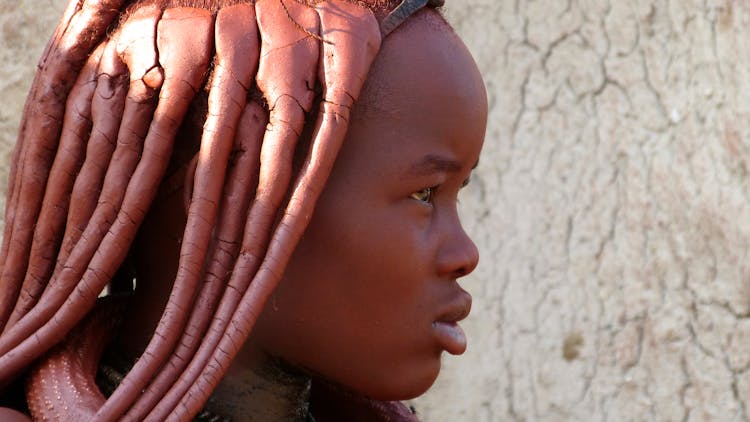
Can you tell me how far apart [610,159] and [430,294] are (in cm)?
174

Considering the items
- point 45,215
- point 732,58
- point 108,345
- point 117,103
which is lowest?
point 108,345

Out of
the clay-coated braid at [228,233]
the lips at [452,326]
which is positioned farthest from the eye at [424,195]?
the clay-coated braid at [228,233]

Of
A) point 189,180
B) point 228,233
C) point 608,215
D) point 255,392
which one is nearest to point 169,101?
point 189,180

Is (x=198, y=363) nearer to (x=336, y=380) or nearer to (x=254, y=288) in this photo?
(x=254, y=288)

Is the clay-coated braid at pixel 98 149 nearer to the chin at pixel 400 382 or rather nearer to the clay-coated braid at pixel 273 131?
the clay-coated braid at pixel 273 131

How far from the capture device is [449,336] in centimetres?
212

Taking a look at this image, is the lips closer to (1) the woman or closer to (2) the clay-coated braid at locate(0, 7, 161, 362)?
(1) the woman

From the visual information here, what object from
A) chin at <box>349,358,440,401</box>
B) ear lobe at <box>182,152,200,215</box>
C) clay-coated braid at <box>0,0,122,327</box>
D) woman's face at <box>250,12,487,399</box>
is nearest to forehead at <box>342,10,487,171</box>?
woman's face at <box>250,12,487,399</box>

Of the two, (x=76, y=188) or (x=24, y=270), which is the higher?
(x=76, y=188)

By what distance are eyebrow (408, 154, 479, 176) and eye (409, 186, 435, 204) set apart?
3cm

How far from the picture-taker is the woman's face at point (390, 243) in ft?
6.68

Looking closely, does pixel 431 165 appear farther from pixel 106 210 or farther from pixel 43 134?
pixel 43 134

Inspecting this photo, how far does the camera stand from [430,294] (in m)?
2.09

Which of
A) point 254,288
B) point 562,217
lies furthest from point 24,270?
point 562,217
